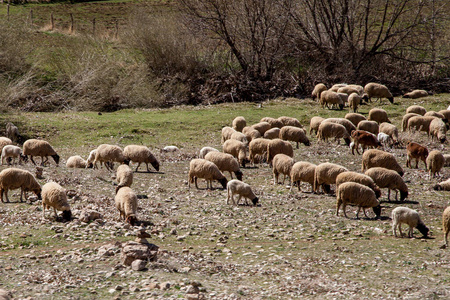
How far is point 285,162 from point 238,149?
3287 millimetres

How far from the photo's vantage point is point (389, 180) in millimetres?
14070

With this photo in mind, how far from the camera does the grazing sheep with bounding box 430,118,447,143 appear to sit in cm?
2124

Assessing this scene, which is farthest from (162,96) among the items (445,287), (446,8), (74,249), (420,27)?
(445,287)

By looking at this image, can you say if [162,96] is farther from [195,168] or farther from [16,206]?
[16,206]

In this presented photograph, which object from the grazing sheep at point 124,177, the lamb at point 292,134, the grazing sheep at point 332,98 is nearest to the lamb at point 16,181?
the grazing sheep at point 124,177

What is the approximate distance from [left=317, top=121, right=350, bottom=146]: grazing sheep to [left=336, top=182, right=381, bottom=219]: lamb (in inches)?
356

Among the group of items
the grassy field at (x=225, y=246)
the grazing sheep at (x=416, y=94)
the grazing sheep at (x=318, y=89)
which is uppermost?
the grazing sheep at (x=318, y=89)

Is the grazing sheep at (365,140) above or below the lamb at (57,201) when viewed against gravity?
above

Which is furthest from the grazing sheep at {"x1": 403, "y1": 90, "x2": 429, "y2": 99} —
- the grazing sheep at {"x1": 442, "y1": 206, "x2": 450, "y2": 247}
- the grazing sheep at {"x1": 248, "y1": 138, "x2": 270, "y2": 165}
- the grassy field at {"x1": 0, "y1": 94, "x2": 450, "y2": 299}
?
the grazing sheep at {"x1": 442, "y1": 206, "x2": 450, "y2": 247}

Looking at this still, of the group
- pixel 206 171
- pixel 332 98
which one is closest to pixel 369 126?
pixel 332 98

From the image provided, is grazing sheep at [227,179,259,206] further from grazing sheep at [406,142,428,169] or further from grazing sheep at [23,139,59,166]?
grazing sheep at [23,139,59,166]

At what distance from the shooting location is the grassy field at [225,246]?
8.45 m

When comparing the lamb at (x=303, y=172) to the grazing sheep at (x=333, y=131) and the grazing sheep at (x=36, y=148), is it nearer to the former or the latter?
the grazing sheep at (x=333, y=131)

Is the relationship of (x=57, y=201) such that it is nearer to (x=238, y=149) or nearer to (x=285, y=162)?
(x=285, y=162)
